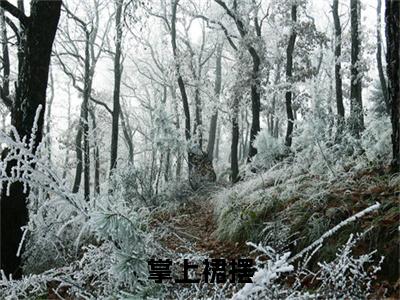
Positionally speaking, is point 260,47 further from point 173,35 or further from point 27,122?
point 27,122

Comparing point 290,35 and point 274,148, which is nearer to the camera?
point 274,148

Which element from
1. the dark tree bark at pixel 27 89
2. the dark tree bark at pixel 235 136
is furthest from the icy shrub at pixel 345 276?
the dark tree bark at pixel 235 136

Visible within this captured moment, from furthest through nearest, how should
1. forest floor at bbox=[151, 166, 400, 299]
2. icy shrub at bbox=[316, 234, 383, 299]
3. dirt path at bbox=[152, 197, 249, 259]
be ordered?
dirt path at bbox=[152, 197, 249, 259], forest floor at bbox=[151, 166, 400, 299], icy shrub at bbox=[316, 234, 383, 299]

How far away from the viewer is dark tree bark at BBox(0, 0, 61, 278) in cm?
453

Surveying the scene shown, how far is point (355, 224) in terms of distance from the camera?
416 cm

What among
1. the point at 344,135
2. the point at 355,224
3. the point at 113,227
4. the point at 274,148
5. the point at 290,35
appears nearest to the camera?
the point at 113,227

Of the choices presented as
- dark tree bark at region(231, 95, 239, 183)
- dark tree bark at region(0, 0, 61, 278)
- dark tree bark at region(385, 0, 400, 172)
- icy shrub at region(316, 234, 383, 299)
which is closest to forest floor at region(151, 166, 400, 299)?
dark tree bark at region(385, 0, 400, 172)

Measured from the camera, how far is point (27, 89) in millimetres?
4539

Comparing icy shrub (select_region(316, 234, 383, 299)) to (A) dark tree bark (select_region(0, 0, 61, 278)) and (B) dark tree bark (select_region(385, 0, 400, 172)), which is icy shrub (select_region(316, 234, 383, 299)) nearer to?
(B) dark tree bark (select_region(385, 0, 400, 172))

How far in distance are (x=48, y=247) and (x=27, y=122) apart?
81.9 inches

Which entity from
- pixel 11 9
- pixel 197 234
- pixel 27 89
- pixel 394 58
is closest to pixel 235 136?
pixel 197 234

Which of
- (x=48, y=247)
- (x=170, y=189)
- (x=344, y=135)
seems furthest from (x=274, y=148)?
(x=48, y=247)

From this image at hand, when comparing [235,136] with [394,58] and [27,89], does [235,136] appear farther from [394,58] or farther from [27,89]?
[27,89]

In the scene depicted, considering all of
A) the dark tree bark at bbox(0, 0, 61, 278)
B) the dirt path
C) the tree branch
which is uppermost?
the tree branch
